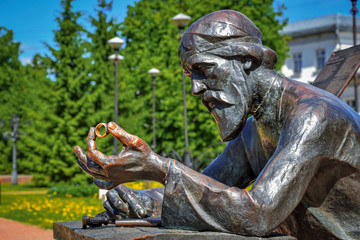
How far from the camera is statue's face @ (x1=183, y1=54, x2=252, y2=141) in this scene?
2594 millimetres

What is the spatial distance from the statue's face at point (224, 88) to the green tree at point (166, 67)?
1978 centimetres

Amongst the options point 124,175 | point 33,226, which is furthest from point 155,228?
point 33,226

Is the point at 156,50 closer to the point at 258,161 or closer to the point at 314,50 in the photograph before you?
the point at 314,50

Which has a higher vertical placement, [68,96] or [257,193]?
[68,96]

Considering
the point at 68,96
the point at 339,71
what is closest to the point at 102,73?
the point at 68,96

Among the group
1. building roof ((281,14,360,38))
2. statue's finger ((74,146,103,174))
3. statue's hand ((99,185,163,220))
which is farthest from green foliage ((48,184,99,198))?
building roof ((281,14,360,38))

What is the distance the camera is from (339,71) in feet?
12.8

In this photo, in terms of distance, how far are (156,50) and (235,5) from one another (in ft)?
14.9

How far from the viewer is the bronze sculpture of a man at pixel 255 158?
2.30 meters

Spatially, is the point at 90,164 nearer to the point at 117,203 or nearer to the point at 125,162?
the point at 125,162

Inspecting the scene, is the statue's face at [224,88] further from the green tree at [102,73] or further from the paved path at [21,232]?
the green tree at [102,73]

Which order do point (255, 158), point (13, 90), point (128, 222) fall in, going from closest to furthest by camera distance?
point (128, 222) < point (255, 158) < point (13, 90)

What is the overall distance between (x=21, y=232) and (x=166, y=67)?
16.8 m

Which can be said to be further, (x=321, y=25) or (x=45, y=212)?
(x=321, y=25)
